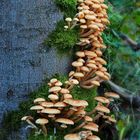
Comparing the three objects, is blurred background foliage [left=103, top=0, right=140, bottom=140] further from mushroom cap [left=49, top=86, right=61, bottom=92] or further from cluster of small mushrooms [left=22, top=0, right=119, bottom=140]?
mushroom cap [left=49, top=86, right=61, bottom=92]

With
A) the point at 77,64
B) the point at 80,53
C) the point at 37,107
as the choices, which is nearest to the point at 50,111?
the point at 37,107

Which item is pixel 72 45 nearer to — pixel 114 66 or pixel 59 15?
pixel 59 15

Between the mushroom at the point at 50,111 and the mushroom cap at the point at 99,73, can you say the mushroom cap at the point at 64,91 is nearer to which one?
the mushroom at the point at 50,111

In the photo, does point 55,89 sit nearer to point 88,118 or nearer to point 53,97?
point 53,97

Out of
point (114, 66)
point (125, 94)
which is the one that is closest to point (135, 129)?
point (125, 94)

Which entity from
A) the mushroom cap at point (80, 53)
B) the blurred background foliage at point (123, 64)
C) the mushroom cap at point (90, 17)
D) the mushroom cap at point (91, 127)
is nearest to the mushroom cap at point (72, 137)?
the mushroom cap at point (91, 127)
